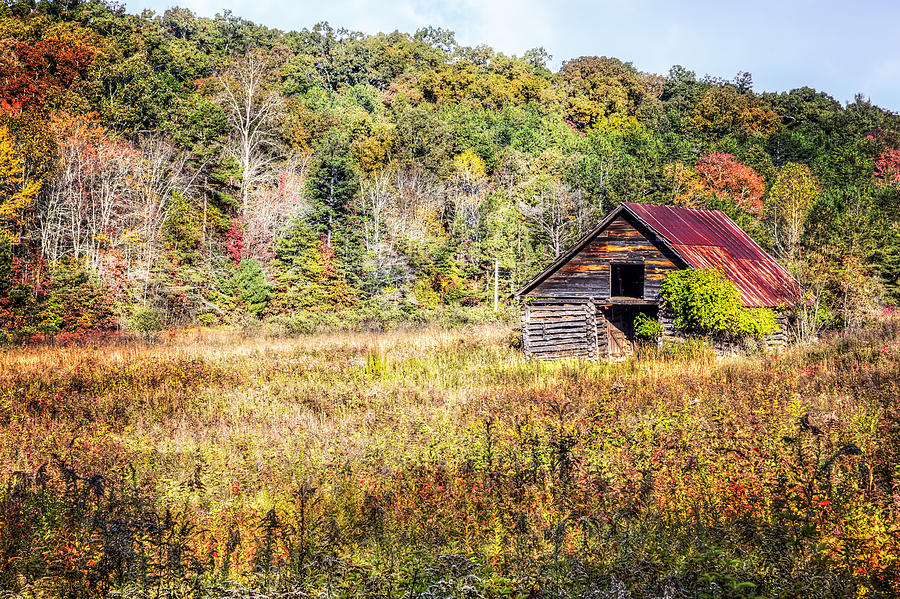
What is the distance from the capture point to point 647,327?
77.0 feet

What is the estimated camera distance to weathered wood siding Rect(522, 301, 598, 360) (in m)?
24.5

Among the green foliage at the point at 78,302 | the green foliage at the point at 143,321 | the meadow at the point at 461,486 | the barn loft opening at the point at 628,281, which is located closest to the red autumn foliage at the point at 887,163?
the barn loft opening at the point at 628,281

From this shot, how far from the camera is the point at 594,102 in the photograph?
78500 mm

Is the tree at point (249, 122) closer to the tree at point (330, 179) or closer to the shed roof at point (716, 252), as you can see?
the tree at point (330, 179)

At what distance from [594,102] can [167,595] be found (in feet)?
264

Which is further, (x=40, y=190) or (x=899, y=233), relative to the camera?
(x=899, y=233)

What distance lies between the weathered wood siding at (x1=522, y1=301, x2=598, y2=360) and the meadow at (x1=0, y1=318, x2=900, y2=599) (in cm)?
869

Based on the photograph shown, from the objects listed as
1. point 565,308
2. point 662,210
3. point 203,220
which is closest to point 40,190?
point 203,220

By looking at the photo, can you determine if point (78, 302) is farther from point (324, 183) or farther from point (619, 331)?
point (619, 331)

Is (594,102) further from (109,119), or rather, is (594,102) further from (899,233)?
(109,119)

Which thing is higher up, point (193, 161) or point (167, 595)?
point (193, 161)

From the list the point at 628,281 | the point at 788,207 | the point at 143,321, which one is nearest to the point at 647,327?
the point at 628,281

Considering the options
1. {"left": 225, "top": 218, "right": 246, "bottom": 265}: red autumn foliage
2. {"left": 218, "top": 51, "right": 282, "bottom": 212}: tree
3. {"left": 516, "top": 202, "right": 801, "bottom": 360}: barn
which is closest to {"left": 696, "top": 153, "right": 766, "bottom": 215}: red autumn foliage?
{"left": 516, "top": 202, "right": 801, "bottom": 360}: barn

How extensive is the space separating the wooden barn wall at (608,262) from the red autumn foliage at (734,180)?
36894 mm
